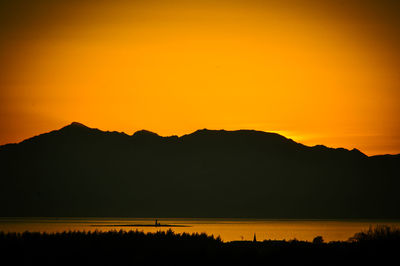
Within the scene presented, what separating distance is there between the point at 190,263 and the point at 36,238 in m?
11.9

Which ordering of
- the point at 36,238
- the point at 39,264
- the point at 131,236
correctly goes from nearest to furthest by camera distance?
the point at 39,264 < the point at 36,238 < the point at 131,236

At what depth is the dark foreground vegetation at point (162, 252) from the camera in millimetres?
43781

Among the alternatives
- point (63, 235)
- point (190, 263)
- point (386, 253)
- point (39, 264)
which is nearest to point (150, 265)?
point (190, 263)

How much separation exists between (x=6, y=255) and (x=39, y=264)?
282cm

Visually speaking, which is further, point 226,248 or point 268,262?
point 226,248

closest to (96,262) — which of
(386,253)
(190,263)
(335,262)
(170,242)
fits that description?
(190,263)

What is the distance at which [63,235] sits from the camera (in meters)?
50.3

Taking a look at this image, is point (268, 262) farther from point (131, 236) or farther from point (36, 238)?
point (36, 238)

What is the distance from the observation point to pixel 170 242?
5116 cm

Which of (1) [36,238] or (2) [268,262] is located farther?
(1) [36,238]

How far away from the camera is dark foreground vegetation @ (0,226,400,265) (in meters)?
43.8

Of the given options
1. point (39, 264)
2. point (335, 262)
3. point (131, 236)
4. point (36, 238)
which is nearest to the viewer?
point (39, 264)

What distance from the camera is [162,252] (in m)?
46.3

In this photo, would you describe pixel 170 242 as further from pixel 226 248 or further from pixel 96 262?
pixel 96 262
